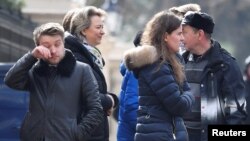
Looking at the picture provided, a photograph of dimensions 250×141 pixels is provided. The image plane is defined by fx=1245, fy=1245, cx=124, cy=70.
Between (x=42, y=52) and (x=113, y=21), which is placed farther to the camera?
(x=113, y=21)

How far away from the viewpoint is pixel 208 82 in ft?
33.6

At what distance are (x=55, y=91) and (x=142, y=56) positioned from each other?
71 cm

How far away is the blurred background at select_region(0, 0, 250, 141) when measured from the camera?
70.2 ft

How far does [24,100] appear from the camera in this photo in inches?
455

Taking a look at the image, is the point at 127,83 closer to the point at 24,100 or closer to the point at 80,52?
the point at 80,52

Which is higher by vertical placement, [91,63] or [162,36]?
[162,36]

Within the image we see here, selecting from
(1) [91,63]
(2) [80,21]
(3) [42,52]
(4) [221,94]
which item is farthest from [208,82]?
(3) [42,52]

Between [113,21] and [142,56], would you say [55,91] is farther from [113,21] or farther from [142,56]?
[113,21]

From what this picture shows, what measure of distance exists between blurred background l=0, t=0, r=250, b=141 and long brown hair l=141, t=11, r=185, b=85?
10.5 meters

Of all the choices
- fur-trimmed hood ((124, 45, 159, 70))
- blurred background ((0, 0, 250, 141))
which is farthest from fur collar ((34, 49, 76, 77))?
blurred background ((0, 0, 250, 141))

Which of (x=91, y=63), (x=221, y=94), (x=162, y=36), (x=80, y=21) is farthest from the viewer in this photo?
(x=80, y=21)

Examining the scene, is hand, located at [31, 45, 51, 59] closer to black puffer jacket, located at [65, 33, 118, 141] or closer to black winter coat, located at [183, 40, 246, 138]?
black puffer jacket, located at [65, 33, 118, 141]

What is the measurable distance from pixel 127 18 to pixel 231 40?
324 inches

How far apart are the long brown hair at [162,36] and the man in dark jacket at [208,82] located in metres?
0.91
